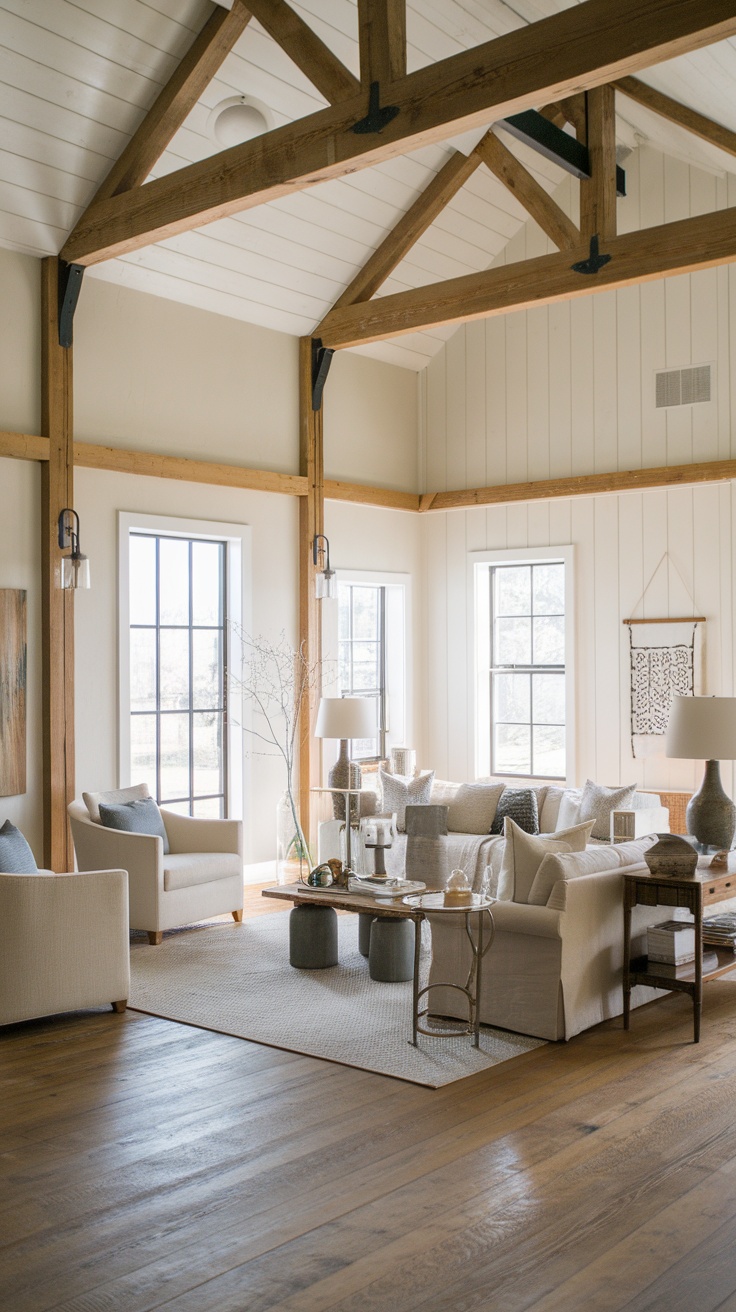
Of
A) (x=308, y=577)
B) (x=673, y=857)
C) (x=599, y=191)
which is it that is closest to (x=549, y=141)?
(x=599, y=191)

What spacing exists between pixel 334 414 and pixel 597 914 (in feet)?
17.0

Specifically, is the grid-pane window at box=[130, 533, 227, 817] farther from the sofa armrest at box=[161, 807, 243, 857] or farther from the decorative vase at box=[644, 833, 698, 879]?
the decorative vase at box=[644, 833, 698, 879]

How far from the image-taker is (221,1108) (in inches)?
158

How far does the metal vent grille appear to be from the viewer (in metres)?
8.08

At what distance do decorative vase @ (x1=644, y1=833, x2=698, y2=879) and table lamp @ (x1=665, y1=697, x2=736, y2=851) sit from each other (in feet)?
2.05

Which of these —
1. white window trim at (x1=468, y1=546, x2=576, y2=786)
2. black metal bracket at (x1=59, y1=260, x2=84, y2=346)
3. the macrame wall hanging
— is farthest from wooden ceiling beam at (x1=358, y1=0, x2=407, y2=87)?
white window trim at (x1=468, y1=546, x2=576, y2=786)

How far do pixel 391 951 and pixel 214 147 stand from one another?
4.67m

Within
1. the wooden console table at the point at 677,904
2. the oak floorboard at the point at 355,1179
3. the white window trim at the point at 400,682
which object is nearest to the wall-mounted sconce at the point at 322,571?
the white window trim at the point at 400,682

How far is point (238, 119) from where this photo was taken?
19.0 ft

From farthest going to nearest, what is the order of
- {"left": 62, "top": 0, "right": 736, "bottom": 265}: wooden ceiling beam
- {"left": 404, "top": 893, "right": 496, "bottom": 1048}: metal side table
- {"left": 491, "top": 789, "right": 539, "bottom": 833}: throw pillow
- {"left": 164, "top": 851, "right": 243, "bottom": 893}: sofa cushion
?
{"left": 491, "top": 789, "right": 539, "bottom": 833}: throw pillow
{"left": 164, "top": 851, "right": 243, "bottom": 893}: sofa cushion
{"left": 404, "top": 893, "right": 496, "bottom": 1048}: metal side table
{"left": 62, "top": 0, "right": 736, "bottom": 265}: wooden ceiling beam

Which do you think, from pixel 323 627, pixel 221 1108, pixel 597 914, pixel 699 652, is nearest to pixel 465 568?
pixel 323 627

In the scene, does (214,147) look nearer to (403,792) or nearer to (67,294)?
(67,294)

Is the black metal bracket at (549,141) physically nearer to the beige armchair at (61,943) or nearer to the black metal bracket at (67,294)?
the black metal bracket at (67,294)

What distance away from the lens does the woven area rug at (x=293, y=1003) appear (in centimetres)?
455
